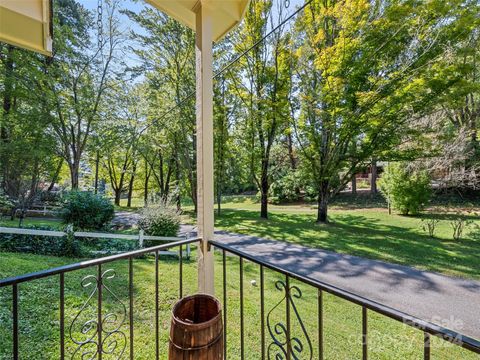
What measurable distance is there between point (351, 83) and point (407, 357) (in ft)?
21.0

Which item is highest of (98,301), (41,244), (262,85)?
(262,85)

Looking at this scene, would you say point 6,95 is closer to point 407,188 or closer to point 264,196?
point 264,196

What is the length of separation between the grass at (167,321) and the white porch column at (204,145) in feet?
2.67

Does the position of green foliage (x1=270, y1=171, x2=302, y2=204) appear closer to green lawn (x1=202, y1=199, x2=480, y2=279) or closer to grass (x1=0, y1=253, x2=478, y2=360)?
green lawn (x1=202, y1=199, x2=480, y2=279)

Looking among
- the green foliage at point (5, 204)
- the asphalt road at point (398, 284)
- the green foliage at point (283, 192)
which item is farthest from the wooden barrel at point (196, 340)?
the green foliage at point (283, 192)

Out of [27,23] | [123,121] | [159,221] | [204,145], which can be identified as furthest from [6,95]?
[204,145]

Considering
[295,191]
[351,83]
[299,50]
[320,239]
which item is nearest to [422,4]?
[351,83]

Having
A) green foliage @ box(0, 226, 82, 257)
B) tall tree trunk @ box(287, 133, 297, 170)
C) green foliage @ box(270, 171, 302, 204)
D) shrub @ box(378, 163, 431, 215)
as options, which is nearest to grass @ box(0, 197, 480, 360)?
green foliage @ box(0, 226, 82, 257)

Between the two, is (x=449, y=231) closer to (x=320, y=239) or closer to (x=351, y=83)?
(x=320, y=239)

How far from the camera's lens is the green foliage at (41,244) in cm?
470

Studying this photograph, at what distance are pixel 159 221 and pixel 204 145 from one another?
4.81 m

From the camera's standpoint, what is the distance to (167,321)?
8.79 ft

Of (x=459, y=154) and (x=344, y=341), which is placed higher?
(x=459, y=154)

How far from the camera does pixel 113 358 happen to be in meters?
2.09
